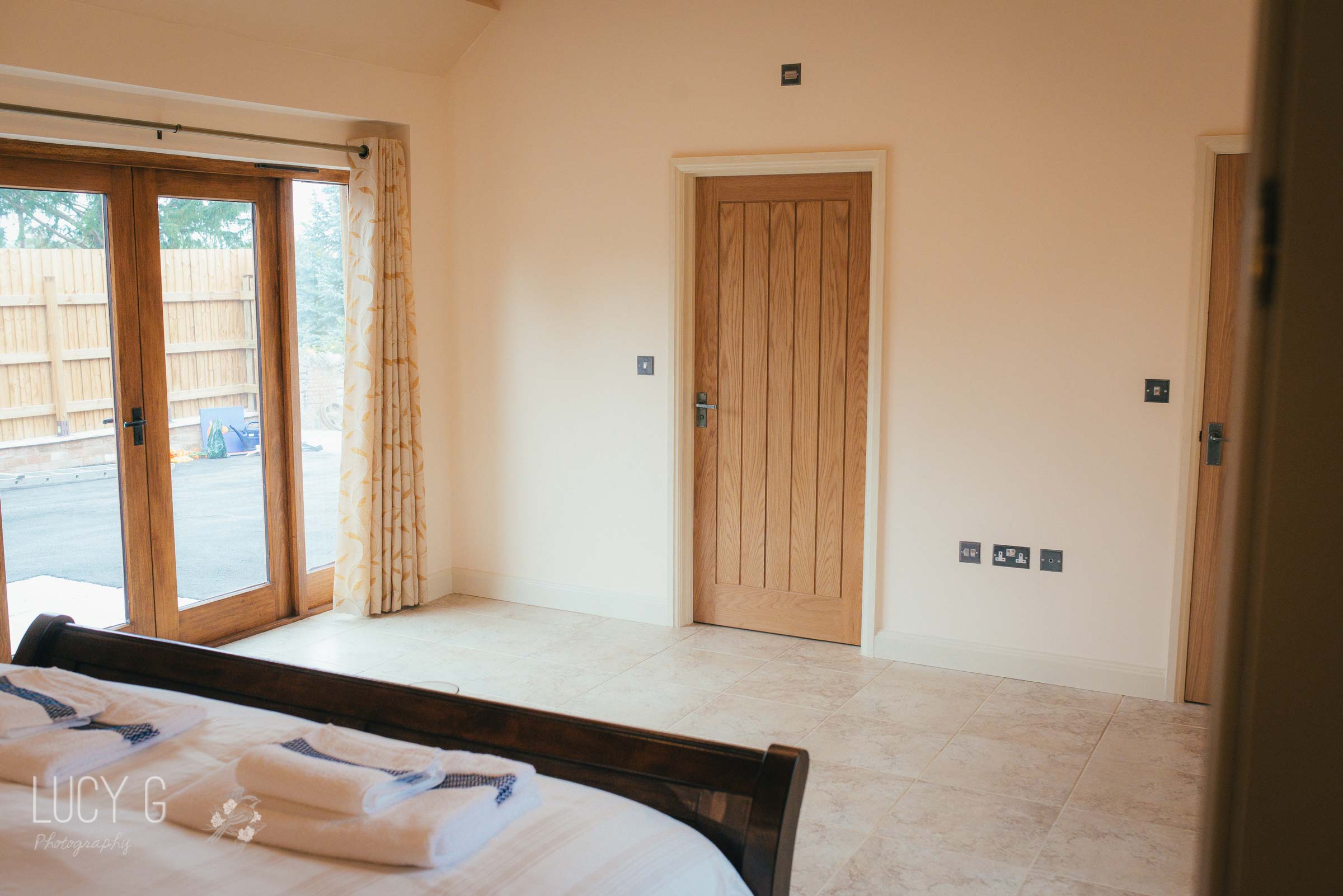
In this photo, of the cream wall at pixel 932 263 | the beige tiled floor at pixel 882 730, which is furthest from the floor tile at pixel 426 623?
the cream wall at pixel 932 263

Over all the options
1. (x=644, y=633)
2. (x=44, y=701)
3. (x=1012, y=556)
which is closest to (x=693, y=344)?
(x=644, y=633)

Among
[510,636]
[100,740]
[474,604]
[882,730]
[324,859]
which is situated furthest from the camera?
[474,604]

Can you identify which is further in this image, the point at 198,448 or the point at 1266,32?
the point at 198,448

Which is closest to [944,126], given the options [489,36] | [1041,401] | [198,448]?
[1041,401]

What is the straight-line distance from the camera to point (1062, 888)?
2.82 meters

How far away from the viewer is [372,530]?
17.2 ft

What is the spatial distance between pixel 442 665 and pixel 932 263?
2.78 meters

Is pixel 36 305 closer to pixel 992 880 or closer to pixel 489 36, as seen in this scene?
pixel 489 36

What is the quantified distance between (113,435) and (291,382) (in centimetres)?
93

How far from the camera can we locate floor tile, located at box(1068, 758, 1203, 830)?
3238mm

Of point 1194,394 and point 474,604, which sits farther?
point 474,604

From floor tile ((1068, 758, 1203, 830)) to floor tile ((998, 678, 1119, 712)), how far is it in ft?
1.72

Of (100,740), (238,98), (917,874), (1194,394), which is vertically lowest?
(917,874)

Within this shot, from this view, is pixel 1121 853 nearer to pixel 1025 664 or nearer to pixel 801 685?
pixel 1025 664
